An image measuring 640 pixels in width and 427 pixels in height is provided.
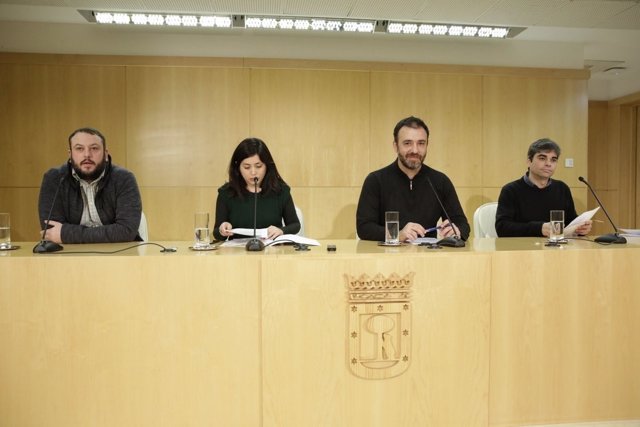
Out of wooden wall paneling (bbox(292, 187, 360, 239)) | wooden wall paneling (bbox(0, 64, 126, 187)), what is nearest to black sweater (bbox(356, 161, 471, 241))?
wooden wall paneling (bbox(292, 187, 360, 239))

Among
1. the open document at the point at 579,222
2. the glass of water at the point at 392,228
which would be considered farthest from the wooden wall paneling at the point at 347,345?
the open document at the point at 579,222

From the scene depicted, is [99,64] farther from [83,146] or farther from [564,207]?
[564,207]

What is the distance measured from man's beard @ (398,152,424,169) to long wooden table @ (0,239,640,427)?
936mm

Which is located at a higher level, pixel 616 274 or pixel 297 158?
pixel 297 158

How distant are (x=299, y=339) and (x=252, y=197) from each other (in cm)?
120

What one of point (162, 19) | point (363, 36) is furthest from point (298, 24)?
point (162, 19)

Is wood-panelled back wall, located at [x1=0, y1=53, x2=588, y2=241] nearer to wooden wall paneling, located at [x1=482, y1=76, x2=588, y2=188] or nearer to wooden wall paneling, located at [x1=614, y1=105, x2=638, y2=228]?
wooden wall paneling, located at [x1=482, y1=76, x2=588, y2=188]

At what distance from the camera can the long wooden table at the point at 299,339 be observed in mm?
1521

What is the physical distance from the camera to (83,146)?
7.75 ft

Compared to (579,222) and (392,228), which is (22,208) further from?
(579,222)

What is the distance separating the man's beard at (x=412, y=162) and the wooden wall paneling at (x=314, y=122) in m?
2.27

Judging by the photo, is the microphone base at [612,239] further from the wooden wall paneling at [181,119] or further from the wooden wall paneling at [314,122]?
the wooden wall paneling at [181,119]

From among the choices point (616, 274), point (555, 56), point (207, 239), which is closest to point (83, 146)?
point (207, 239)

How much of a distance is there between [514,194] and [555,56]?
302cm
